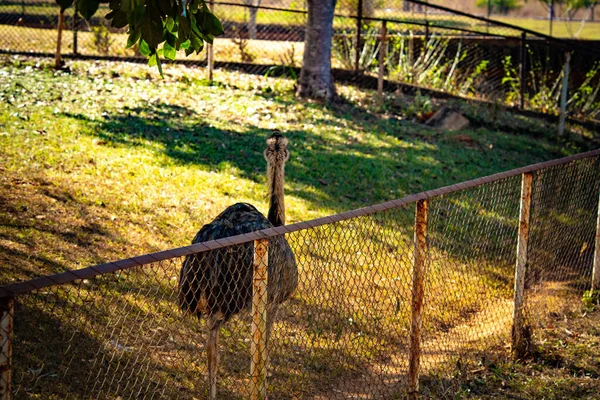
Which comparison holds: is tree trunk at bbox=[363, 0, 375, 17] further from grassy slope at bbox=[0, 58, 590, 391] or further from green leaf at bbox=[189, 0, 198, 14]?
green leaf at bbox=[189, 0, 198, 14]

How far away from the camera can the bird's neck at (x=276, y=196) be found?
21.1 feet

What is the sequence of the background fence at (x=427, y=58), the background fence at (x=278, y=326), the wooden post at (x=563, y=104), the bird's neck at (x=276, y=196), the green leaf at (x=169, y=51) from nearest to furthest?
the green leaf at (x=169, y=51), the background fence at (x=278, y=326), the bird's neck at (x=276, y=196), the wooden post at (x=563, y=104), the background fence at (x=427, y=58)

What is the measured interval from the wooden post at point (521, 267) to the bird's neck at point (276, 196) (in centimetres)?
192

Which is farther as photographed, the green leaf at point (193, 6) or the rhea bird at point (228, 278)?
the rhea bird at point (228, 278)

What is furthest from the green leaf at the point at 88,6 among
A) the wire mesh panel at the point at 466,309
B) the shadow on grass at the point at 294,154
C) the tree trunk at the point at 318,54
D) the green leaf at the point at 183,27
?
the tree trunk at the point at 318,54

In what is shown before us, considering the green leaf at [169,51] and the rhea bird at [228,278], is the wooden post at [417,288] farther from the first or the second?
the green leaf at [169,51]

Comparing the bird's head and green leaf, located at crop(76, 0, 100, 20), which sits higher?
green leaf, located at crop(76, 0, 100, 20)

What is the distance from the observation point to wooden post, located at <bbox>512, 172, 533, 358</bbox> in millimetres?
6578

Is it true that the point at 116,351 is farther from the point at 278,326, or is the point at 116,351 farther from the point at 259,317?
the point at 259,317

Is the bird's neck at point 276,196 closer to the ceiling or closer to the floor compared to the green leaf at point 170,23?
closer to the floor

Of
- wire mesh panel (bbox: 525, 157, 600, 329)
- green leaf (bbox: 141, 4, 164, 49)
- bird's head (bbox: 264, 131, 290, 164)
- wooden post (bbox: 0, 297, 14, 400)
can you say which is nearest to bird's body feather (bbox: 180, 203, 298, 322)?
bird's head (bbox: 264, 131, 290, 164)

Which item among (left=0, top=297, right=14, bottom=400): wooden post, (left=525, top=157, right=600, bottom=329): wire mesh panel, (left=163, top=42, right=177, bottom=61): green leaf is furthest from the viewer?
(left=525, top=157, right=600, bottom=329): wire mesh panel

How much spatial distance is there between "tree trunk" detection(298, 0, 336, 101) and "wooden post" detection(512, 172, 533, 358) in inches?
308

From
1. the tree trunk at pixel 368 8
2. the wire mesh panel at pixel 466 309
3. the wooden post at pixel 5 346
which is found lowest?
the wire mesh panel at pixel 466 309
